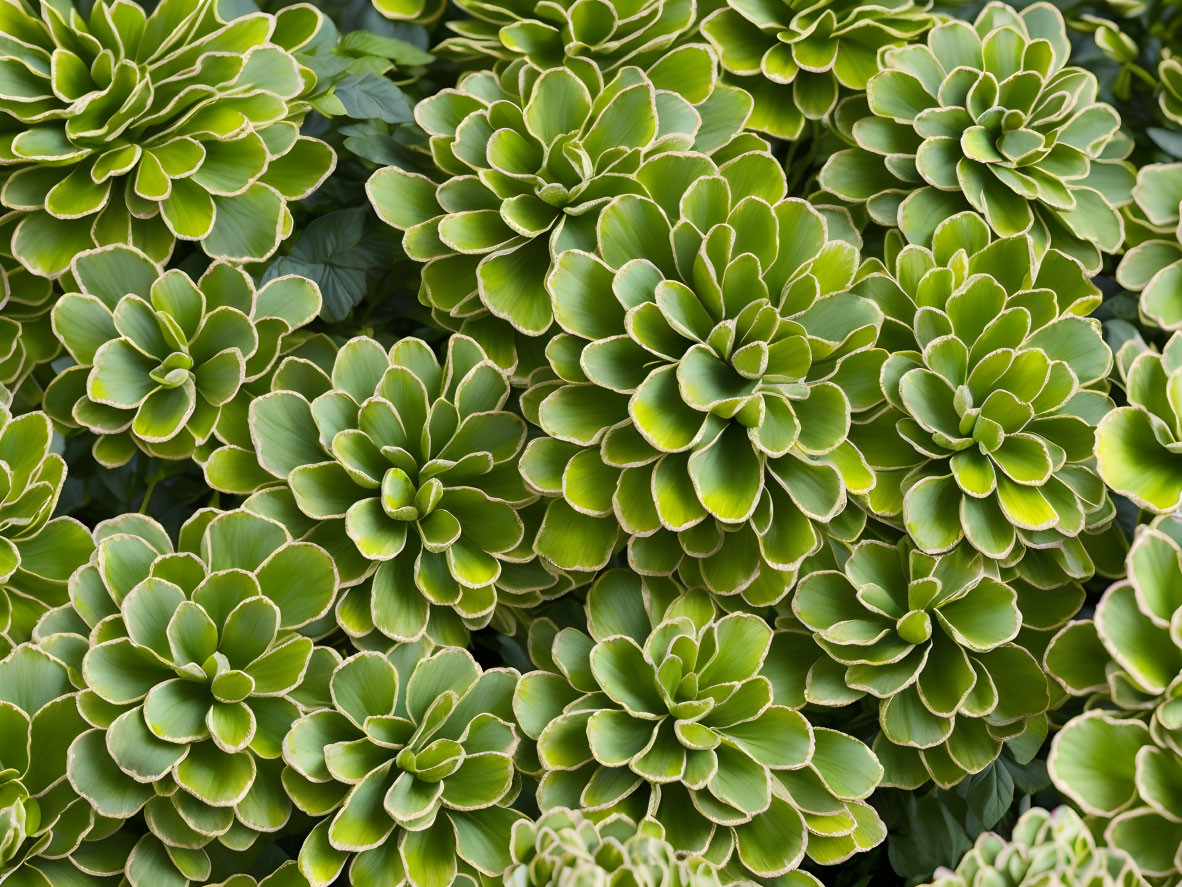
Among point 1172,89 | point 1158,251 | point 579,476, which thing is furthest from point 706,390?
point 1172,89

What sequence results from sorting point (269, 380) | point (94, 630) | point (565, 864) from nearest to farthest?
point (565, 864) < point (94, 630) < point (269, 380)

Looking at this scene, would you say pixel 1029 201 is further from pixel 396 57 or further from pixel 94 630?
pixel 94 630

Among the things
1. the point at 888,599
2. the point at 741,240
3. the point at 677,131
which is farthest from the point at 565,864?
the point at 677,131

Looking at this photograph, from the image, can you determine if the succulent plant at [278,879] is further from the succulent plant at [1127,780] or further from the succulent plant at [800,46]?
the succulent plant at [800,46]

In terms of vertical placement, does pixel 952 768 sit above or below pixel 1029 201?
below

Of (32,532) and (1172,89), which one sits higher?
(1172,89)

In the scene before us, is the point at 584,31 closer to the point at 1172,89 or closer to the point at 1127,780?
the point at 1172,89

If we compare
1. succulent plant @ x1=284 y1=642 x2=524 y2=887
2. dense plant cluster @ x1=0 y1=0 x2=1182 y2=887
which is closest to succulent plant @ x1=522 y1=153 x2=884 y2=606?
dense plant cluster @ x1=0 y1=0 x2=1182 y2=887
